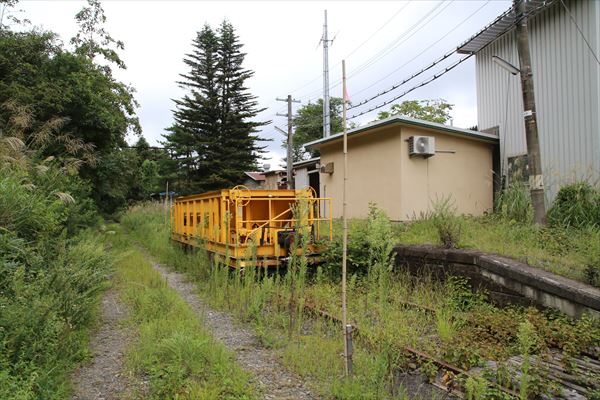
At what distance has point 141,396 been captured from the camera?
12.2ft

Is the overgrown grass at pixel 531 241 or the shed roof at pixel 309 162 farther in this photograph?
the shed roof at pixel 309 162

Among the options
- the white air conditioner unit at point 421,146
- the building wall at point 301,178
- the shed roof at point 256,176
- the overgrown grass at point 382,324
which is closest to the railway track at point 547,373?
the overgrown grass at point 382,324

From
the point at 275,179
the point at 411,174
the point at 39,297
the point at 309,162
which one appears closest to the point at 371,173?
the point at 411,174

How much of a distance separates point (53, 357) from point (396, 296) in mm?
4742

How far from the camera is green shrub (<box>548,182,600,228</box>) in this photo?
347 inches

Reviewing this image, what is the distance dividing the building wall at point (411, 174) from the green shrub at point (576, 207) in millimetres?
3114

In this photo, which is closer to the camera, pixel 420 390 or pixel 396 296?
pixel 420 390

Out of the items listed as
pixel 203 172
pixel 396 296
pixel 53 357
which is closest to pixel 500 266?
pixel 396 296

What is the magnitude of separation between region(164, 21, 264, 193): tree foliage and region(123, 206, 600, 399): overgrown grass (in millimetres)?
31467

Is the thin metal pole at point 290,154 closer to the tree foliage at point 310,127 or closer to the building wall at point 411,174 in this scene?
the building wall at point 411,174

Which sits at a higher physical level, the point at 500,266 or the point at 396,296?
the point at 500,266

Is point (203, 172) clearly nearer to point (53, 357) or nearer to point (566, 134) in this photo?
point (566, 134)

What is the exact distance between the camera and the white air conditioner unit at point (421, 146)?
11.5 meters

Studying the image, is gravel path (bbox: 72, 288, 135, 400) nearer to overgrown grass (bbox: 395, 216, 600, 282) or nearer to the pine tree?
overgrown grass (bbox: 395, 216, 600, 282)
